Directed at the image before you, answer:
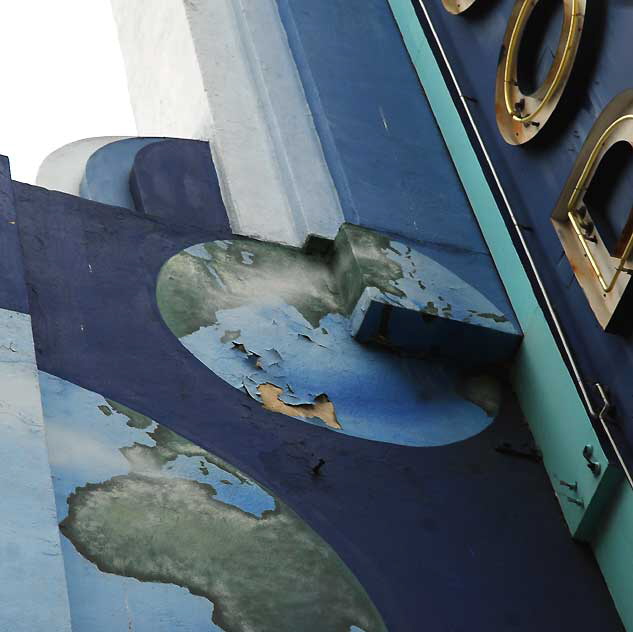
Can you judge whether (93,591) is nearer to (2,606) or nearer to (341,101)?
(2,606)

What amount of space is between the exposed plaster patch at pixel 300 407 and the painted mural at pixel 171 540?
497 millimetres

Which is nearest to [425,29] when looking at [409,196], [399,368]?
[409,196]

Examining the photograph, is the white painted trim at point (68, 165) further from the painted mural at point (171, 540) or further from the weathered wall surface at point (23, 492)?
the painted mural at point (171, 540)

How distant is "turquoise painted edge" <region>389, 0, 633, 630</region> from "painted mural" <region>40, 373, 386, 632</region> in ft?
3.71

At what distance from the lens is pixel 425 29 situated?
7.67 meters

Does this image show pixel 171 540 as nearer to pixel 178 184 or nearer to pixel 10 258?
pixel 10 258

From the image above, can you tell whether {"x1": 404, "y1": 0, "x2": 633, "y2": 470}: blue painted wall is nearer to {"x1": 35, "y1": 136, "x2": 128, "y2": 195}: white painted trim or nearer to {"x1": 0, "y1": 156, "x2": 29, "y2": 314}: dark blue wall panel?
{"x1": 35, "y1": 136, "x2": 128, "y2": 195}: white painted trim

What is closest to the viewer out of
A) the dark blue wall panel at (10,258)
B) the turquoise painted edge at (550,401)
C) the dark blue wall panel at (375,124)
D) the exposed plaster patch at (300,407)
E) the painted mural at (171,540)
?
the painted mural at (171,540)

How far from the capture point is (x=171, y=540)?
444 centimetres

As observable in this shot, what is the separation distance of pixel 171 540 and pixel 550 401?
200 centimetres

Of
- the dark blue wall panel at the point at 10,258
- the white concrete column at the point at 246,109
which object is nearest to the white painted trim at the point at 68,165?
the white concrete column at the point at 246,109

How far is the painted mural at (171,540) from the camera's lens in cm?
417

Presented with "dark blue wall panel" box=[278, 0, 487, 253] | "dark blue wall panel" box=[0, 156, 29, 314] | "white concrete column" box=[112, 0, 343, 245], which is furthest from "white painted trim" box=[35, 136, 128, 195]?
"dark blue wall panel" box=[0, 156, 29, 314]

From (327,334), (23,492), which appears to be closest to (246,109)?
(327,334)
